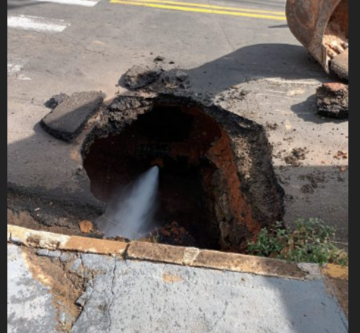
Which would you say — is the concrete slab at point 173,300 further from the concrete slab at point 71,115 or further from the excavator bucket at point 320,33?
the excavator bucket at point 320,33

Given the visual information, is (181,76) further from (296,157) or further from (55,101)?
(296,157)

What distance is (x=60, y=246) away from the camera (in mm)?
3580

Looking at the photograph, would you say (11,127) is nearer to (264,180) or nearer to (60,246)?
(60,246)

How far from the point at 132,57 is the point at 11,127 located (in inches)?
115

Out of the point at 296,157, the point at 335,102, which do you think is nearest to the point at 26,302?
the point at 296,157

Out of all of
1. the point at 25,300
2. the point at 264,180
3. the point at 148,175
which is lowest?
the point at 148,175

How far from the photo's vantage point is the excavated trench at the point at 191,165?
5703 millimetres


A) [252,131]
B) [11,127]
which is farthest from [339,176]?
[11,127]

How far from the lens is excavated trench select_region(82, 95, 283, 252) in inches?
225

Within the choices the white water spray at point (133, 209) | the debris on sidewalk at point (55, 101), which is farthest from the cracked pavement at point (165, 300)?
the debris on sidewalk at point (55, 101)

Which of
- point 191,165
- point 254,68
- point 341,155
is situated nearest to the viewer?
point 341,155

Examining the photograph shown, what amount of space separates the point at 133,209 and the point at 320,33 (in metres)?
4.75

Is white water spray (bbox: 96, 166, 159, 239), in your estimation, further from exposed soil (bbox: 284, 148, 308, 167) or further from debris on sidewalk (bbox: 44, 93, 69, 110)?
exposed soil (bbox: 284, 148, 308, 167)

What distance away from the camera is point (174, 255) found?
11.7 feet
